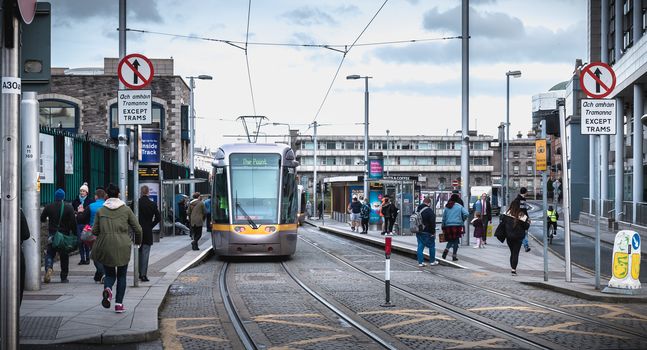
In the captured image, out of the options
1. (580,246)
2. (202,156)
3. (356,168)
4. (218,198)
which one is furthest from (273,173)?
(202,156)

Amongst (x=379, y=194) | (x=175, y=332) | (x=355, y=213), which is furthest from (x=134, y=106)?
(x=379, y=194)

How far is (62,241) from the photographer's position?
14836mm

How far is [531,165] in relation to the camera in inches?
5266

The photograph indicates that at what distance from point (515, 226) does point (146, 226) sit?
774 cm

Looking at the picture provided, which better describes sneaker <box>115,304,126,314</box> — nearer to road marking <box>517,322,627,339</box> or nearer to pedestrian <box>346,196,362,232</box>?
road marking <box>517,322,627,339</box>

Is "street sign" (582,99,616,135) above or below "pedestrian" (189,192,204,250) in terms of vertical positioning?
above

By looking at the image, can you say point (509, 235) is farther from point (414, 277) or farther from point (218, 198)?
point (218, 198)

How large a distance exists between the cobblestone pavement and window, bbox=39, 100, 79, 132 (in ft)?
129

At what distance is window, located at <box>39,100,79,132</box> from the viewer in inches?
2181

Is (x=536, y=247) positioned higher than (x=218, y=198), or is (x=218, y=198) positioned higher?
(x=218, y=198)

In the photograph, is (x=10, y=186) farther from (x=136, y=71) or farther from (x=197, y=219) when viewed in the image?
(x=197, y=219)

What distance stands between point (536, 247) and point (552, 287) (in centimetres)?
1522

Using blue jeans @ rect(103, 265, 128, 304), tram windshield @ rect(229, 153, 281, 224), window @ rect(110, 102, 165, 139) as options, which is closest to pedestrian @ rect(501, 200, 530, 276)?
tram windshield @ rect(229, 153, 281, 224)

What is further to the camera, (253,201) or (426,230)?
(253,201)
